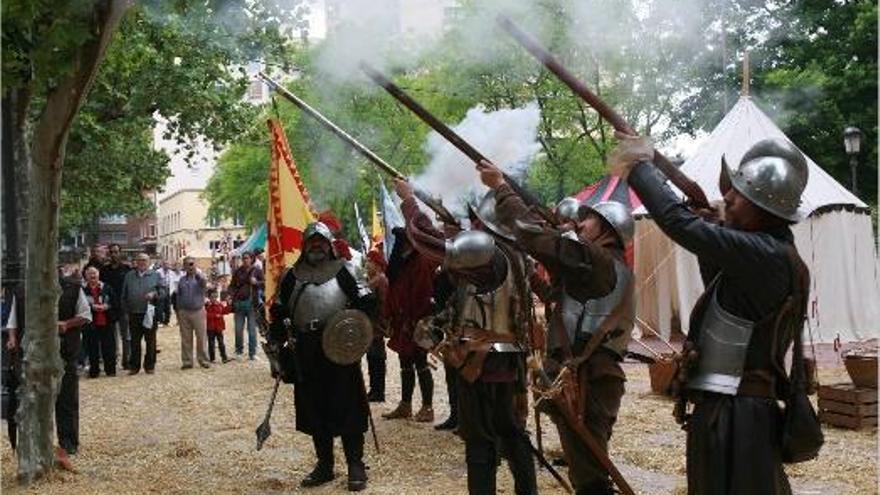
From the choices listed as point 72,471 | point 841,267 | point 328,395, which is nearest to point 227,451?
point 72,471

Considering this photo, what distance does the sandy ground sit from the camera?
272 inches

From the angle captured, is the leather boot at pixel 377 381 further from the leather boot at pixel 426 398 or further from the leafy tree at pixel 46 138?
the leafy tree at pixel 46 138

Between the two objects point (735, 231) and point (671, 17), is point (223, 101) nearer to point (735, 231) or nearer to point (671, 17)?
point (671, 17)

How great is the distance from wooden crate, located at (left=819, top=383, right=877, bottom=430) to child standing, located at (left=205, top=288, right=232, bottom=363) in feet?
34.4

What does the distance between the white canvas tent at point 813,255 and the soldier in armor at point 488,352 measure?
949 centimetres

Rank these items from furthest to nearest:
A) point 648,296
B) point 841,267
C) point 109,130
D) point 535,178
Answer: point 535,178, point 109,130, point 648,296, point 841,267

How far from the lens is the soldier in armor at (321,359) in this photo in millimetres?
6773

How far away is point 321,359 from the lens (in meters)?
6.80

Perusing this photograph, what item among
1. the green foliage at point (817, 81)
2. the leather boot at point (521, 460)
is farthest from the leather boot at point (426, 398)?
the green foliage at point (817, 81)

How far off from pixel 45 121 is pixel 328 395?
2769mm

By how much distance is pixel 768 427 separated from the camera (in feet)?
Result: 11.4

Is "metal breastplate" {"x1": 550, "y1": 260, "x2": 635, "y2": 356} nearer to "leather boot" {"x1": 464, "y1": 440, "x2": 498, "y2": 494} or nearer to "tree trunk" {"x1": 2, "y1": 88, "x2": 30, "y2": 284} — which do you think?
"leather boot" {"x1": 464, "y1": 440, "x2": 498, "y2": 494}

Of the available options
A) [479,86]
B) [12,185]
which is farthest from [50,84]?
[479,86]

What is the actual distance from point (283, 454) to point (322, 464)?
1.29 meters
